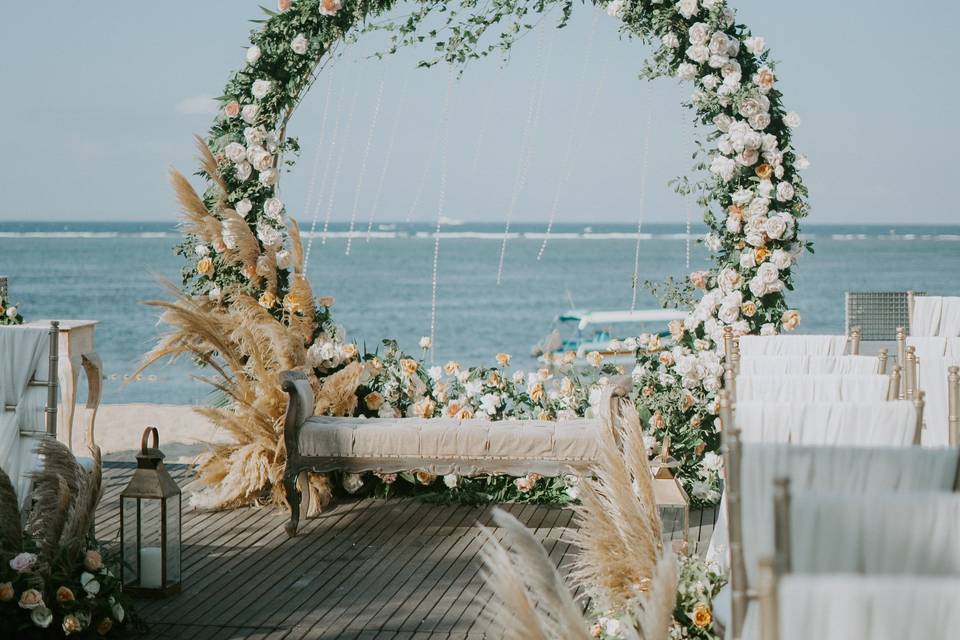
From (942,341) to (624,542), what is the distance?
300 cm

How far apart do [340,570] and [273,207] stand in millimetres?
2090

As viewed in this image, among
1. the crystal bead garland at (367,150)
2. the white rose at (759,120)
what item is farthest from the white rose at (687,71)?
the crystal bead garland at (367,150)

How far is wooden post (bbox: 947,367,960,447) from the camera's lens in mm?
3988

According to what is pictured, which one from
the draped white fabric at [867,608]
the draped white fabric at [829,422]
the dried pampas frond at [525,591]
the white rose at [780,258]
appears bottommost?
the dried pampas frond at [525,591]

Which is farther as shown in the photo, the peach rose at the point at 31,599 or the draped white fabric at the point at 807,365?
the draped white fabric at the point at 807,365

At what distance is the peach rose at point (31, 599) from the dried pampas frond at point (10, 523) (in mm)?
200

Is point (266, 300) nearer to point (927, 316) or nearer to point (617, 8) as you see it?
point (617, 8)

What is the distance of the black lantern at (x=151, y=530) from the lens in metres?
4.27

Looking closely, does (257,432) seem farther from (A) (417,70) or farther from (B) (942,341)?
(B) (942,341)

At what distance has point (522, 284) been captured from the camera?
4019 centimetres

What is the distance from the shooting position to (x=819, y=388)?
3.75 meters

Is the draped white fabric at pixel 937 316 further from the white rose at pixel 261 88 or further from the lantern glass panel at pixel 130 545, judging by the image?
the lantern glass panel at pixel 130 545

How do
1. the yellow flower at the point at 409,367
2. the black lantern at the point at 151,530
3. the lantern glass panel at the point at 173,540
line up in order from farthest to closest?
1. the yellow flower at the point at 409,367
2. the lantern glass panel at the point at 173,540
3. the black lantern at the point at 151,530

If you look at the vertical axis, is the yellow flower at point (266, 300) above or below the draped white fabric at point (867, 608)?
above
